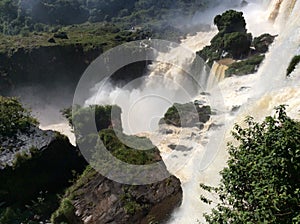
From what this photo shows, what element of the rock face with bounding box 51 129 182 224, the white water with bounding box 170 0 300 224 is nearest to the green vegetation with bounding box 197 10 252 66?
the white water with bounding box 170 0 300 224

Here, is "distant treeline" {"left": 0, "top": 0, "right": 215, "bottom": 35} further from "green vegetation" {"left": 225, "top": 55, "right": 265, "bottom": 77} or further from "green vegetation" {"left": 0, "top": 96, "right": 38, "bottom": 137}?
"green vegetation" {"left": 0, "top": 96, "right": 38, "bottom": 137}

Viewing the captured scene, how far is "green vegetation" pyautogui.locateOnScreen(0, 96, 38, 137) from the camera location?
16.6m

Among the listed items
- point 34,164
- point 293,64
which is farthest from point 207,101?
point 34,164

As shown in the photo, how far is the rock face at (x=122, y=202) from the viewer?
1455cm

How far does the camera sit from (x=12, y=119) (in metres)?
17.0

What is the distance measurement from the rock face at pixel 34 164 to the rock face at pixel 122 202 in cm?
151

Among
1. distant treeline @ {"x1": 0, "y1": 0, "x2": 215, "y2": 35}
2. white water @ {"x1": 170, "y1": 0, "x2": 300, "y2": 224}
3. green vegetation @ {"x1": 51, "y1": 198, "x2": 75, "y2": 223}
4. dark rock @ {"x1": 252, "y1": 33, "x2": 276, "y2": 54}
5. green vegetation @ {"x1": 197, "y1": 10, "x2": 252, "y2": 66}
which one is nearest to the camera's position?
green vegetation @ {"x1": 51, "y1": 198, "x2": 75, "y2": 223}

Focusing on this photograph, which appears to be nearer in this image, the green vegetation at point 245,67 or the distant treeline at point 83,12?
the green vegetation at point 245,67

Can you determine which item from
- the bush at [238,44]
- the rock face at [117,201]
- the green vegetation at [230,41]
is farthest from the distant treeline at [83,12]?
the rock face at [117,201]

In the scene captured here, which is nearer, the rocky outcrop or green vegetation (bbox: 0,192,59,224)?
green vegetation (bbox: 0,192,59,224)

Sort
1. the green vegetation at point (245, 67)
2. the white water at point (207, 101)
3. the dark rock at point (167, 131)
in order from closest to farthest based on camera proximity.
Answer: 1. the white water at point (207, 101)
2. the dark rock at point (167, 131)
3. the green vegetation at point (245, 67)

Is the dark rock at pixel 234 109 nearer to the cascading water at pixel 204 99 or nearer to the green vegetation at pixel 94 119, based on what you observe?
the cascading water at pixel 204 99

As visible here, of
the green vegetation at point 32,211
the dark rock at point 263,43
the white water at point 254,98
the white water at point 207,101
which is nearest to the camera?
the green vegetation at point 32,211

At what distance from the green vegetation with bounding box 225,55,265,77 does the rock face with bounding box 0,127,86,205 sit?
1340cm
